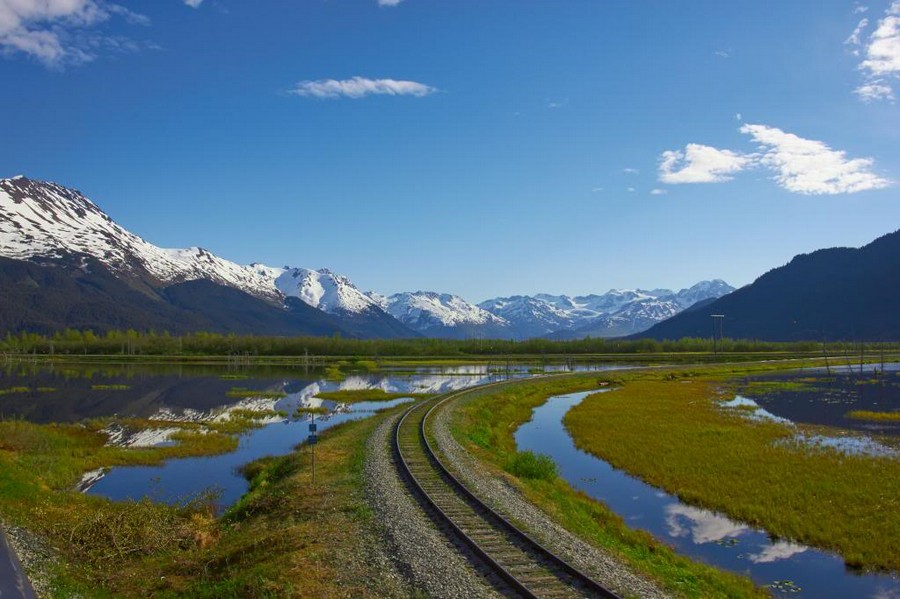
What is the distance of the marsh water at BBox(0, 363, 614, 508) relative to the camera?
37.4 meters

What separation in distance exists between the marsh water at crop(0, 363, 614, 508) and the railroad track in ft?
38.2

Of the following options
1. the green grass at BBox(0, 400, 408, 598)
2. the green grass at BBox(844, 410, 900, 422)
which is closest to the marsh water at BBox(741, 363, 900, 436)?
the green grass at BBox(844, 410, 900, 422)

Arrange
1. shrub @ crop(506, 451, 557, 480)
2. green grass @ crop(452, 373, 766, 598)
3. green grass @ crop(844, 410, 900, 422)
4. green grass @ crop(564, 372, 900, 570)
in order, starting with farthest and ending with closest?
1. green grass @ crop(844, 410, 900, 422)
2. shrub @ crop(506, 451, 557, 480)
3. green grass @ crop(564, 372, 900, 570)
4. green grass @ crop(452, 373, 766, 598)

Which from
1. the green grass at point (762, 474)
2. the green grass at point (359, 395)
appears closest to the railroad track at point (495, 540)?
the green grass at point (762, 474)

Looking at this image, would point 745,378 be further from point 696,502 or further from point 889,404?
point 696,502

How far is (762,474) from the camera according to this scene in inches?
1372

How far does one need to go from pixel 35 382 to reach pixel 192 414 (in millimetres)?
55192

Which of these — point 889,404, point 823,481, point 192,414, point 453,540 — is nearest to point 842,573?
point 823,481

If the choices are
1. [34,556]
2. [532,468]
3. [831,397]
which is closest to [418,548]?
[34,556]

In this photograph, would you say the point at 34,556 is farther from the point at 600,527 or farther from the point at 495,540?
the point at 600,527

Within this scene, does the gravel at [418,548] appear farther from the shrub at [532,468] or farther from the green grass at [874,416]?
the green grass at [874,416]

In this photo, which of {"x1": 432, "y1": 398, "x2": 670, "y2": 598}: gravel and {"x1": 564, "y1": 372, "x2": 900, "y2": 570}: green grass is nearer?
{"x1": 432, "y1": 398, "x2": 670, "y2": 598}: gravel

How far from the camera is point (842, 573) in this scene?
2195 centimetres

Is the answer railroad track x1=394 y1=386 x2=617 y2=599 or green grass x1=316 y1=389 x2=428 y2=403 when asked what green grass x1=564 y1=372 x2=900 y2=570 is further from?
green grass x1=316 y1=389 x2=428 y2=403
